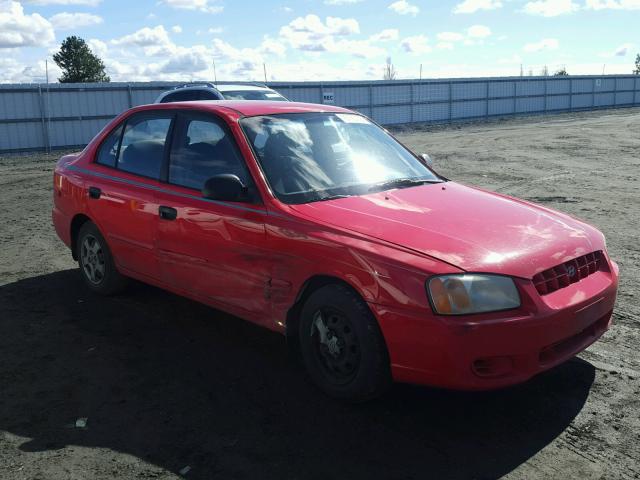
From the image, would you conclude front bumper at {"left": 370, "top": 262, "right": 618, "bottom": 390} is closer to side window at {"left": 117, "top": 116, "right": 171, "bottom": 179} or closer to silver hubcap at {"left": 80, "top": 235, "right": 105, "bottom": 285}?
side window at {"left": 117, "top": 116, "right": 171, "bottom": 179}

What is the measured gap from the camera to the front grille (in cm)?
353

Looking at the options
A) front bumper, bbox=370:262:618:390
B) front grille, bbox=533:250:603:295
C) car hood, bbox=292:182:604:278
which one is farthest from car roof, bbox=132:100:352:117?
front grille, bbox=533:250:603:295

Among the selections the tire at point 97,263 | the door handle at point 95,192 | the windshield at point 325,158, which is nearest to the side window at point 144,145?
the door handle at point 95,192

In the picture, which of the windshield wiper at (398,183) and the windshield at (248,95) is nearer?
the windshield wiper at (398,183)

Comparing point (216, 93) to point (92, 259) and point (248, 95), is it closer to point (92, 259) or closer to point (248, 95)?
point (248, 95)

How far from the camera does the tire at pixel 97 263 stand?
581 centimetres

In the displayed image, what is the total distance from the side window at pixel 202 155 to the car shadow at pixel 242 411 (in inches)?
45.8

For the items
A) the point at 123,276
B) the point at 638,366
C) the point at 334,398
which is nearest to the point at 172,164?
the point at 123,276

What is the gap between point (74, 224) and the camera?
6199 mm

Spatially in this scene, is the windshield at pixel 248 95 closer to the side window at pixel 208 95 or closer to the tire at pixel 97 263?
the side window at pixel 208 95

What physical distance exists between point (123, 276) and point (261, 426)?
8.84 ft

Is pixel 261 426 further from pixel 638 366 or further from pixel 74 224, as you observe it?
pixel 74 224

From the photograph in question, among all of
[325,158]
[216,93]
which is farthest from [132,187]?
[216,93]

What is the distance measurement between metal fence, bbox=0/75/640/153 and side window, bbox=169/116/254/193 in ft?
64.4
